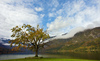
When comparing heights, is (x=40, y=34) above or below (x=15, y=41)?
above

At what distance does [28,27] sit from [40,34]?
670cm

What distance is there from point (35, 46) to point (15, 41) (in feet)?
30.7

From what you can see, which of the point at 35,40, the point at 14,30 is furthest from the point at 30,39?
the point at 14,30

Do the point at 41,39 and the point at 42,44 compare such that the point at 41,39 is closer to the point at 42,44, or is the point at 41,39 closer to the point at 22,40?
the point at 42,44

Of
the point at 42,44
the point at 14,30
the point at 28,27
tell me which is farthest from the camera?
the point at 42,44

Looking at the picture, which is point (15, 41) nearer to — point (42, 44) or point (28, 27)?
point (28, 27)

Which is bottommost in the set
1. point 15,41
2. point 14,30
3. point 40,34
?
point 15,41

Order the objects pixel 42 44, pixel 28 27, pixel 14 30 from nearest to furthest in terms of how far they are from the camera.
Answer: pixel 14 30
pixel 28 27
pixel 42 44

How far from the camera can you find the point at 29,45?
39688 millimetres

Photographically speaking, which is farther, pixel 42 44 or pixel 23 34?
pixel 42 44

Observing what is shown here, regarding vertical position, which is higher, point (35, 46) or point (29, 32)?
point (29, 32)

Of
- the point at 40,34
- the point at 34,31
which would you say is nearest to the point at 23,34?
the point at 34,31

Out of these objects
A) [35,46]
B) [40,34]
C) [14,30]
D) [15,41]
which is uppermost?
[14,30]

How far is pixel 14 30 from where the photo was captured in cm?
3647
